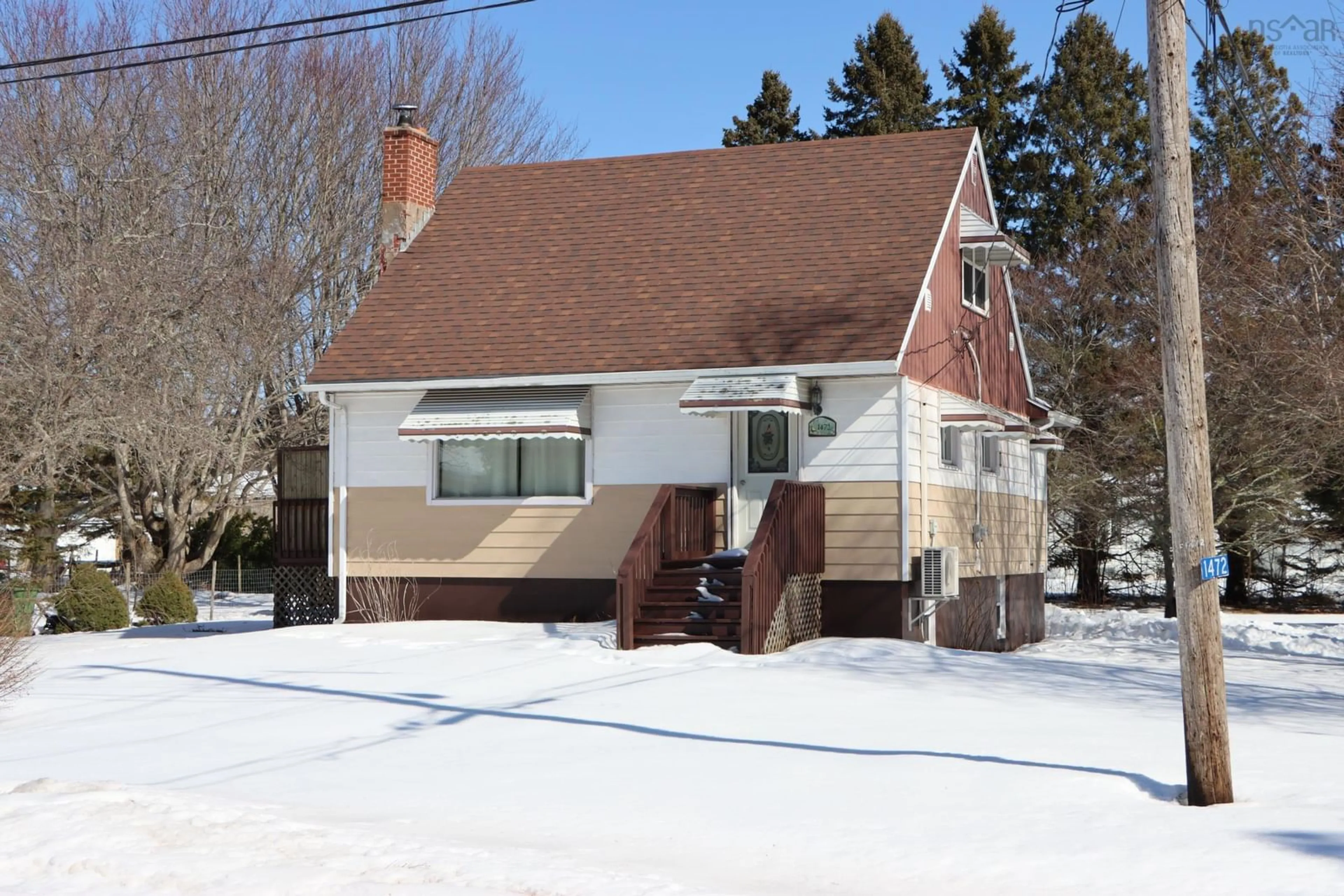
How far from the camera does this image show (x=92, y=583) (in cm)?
2361

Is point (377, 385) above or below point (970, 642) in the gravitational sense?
above

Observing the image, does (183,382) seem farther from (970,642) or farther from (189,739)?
(189,739)

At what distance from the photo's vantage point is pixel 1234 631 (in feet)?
83.0

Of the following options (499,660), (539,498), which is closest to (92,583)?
(539,498)

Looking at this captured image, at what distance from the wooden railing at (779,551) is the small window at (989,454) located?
15.4 ft

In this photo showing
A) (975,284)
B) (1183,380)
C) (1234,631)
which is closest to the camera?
(1183,380)

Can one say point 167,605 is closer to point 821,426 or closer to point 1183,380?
point 821,426

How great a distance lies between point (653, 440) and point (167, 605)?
10205 mm

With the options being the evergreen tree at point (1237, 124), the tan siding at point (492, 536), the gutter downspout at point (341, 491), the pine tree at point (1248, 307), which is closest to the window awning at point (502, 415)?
the tan siding at point (492, 536)

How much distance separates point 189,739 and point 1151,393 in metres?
25.0

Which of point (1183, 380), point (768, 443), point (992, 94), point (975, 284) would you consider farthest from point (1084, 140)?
point (1183, 380)

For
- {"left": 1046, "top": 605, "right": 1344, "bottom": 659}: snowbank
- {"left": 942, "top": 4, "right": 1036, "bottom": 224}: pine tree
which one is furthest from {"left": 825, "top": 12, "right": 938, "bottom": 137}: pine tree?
{"left": 1046, "top": 605, "right": 1344, "bottom": 659}: snowbank

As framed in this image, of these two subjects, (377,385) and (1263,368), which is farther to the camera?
(1263,368)

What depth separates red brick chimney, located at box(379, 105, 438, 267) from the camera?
22.9 metres
